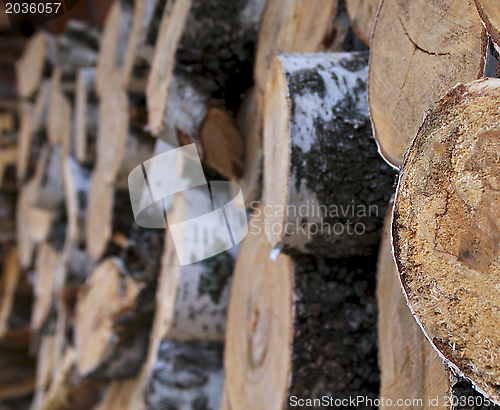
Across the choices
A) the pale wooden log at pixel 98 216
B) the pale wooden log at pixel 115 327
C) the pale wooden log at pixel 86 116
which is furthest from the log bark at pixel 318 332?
the pale wooden log at pixel 86 116

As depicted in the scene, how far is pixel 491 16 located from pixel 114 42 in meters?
2.02

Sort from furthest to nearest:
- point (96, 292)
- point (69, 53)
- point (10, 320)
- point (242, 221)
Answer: point (10, 320) → point (69, 53) → point (96, 292) → point (242, 221)

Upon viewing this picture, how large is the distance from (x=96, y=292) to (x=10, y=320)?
2439mm

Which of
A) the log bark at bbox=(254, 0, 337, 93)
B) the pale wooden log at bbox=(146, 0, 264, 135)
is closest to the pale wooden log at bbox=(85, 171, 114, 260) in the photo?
the pale wooden log at bbox=(146, 0, 264, 135)

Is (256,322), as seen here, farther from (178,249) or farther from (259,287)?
(178,249)

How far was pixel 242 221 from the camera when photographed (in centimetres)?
138

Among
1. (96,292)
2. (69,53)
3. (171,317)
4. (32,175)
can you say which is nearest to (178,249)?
(171,317)

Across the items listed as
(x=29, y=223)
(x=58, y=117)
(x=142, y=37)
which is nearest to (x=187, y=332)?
(x=142, y=37)

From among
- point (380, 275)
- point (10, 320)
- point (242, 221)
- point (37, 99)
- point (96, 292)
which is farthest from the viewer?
point (10, 320)

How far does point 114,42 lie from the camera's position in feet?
7.01

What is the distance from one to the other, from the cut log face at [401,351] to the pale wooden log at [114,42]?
1686 millimetres

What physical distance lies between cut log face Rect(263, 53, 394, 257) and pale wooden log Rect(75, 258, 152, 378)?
100 cm

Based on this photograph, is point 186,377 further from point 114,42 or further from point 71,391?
point 114,42

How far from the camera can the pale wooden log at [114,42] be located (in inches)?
81.2
